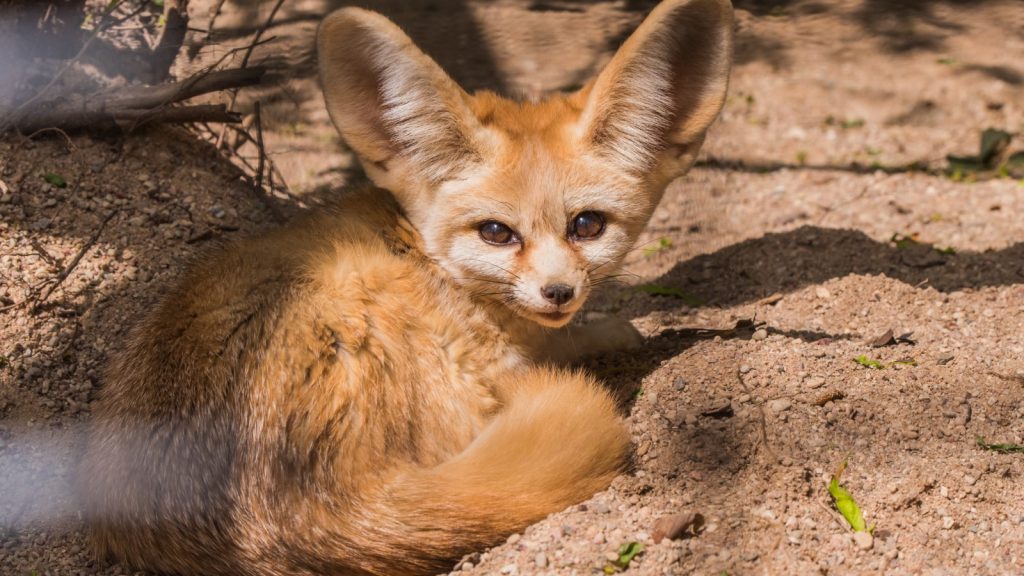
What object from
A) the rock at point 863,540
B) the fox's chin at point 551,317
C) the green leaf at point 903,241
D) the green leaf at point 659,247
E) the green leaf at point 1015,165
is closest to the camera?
the rock at point 863,540

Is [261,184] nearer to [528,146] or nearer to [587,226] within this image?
[528,146]

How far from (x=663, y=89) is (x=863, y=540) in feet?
4.84

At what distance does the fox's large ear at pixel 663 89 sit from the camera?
2.78m

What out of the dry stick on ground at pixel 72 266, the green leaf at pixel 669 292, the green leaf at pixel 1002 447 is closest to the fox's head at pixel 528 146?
the green leaf at pixel 669 292

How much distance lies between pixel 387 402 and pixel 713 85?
147 cm

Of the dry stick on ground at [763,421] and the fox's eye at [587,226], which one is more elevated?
the fox's eye at [587,226]

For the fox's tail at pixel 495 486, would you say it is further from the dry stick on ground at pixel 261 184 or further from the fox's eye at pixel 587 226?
the dry stick on ground at pixel 261 184

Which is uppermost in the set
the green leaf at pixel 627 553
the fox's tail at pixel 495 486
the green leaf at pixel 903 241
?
the fox's tail at pixel 495 486

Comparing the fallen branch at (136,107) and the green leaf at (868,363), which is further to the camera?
the fallen branch at (136,107)

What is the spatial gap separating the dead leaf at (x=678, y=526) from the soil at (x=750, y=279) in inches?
1.1

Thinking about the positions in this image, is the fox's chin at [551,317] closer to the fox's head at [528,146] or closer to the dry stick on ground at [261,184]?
the fox's head at [528,146]

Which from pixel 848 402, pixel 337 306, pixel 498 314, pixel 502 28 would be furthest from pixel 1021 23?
pixel 337 306

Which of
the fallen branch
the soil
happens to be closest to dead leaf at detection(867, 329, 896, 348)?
the soil

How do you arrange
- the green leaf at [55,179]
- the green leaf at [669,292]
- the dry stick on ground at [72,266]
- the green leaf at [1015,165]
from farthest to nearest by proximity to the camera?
1. the green leaf at [1015,165]
2. the green leaf at [669,292]
3. the green leaf at [55,179]
4. the dry stick on ground at [72,266]
